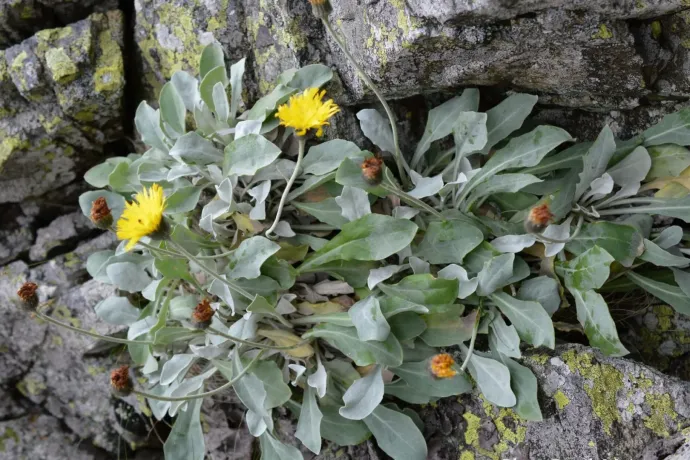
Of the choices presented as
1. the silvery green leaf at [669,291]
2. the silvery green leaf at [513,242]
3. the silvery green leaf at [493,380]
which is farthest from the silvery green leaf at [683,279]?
the silvery green leaf at [493,380]

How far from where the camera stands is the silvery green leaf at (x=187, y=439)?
2.59 metres

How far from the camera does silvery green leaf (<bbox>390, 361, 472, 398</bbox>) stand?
229 cm

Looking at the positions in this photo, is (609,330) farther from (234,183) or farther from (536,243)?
(234,183)

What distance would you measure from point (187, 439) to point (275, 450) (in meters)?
0.40

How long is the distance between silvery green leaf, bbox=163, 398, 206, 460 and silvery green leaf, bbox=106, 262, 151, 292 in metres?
0.56

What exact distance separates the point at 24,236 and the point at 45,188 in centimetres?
32

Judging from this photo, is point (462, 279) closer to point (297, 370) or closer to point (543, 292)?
point (543, 292)

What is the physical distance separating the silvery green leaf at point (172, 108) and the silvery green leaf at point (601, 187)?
167 cm

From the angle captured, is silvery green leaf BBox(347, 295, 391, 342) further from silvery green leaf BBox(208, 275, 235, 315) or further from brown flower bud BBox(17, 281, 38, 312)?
brown flower bud BBox(17, 281, 38, 312)

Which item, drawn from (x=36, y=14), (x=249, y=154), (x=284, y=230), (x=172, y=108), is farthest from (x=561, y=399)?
(x=36, y=14)

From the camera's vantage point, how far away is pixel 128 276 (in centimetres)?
267

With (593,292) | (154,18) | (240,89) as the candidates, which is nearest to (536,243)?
(593,292)

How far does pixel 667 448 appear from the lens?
1.98m

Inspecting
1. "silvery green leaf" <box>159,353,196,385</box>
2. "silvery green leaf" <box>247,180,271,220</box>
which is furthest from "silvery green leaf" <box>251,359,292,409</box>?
"silvery green leaf" <box>247,180,271,220</box>
